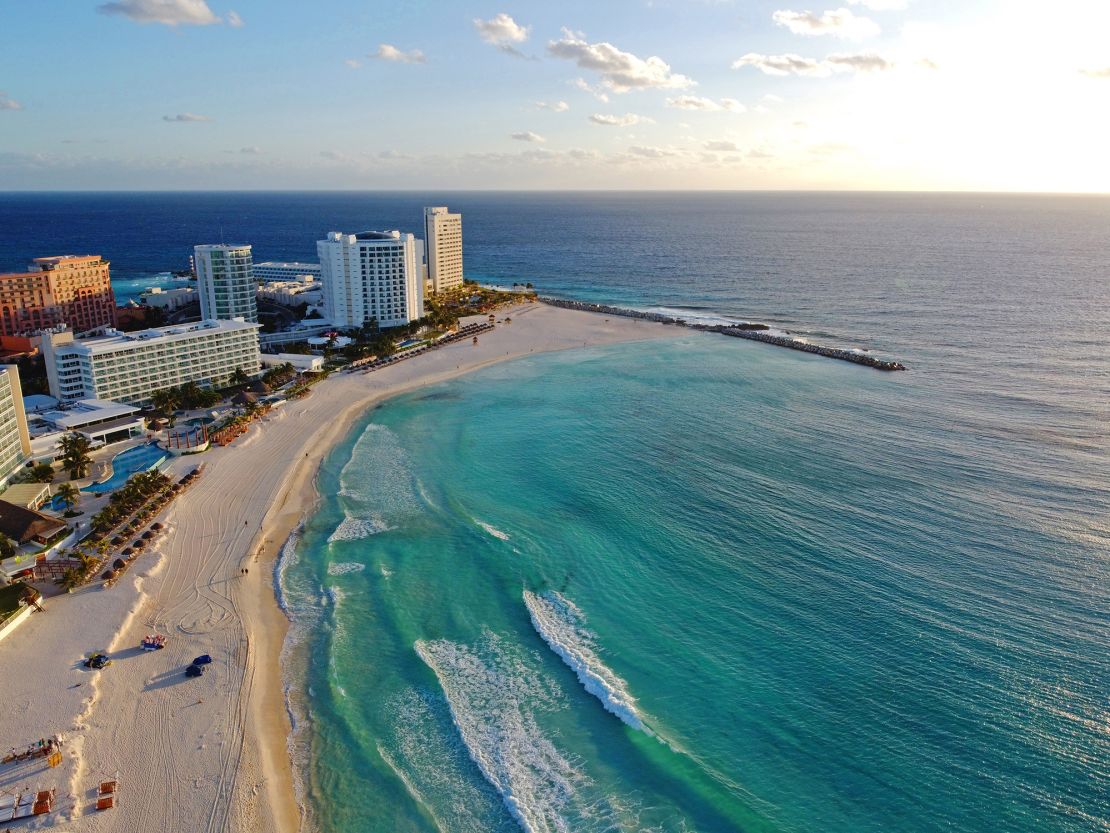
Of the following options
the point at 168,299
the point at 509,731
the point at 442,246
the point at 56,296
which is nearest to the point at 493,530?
the point at 509,731

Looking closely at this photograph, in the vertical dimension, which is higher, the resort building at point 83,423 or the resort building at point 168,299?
the resort building at point 168,299

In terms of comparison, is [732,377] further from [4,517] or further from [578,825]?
[4,517]

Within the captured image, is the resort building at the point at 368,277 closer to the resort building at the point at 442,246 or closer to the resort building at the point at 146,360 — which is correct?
the resort building at the point at 442,246

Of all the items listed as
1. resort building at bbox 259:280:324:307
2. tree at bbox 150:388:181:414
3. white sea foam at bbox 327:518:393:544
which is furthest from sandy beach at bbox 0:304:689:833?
resort building at bbox 259:280:324:307

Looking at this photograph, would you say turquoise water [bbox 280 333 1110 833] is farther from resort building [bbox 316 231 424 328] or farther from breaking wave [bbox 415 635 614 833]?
resort building [bbox 316 231 424 328]

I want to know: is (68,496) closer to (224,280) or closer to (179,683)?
(179,683)

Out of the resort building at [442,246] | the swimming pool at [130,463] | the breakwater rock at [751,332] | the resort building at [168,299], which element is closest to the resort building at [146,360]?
the swimming pool at [130,463]
